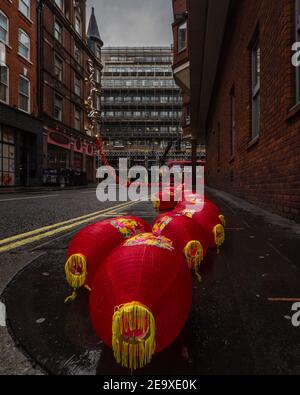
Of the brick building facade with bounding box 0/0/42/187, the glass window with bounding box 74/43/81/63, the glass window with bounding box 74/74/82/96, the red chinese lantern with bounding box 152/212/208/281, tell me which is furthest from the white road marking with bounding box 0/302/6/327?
the glass window with bounding box 74/43/81/63

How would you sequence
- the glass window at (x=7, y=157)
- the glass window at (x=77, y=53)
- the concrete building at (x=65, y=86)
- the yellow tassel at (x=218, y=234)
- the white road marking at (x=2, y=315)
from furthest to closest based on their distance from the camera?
the glass window at (x=77, y=53) → the concrete building at (x=65, y=86) → the glass window at (x=7, y=157) → the yellow tassel at (x=218, y=234) → the white road marking at (x=2, y=315)

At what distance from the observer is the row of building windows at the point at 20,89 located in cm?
1731

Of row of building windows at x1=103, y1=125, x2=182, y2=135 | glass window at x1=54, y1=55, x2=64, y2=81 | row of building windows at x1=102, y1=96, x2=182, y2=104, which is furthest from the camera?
row of building windows at x1=102, y1=96, x2=182, y2=104

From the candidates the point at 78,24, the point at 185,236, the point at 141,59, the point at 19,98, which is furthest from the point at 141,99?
the point at 185,236

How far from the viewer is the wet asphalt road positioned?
3.05 feet

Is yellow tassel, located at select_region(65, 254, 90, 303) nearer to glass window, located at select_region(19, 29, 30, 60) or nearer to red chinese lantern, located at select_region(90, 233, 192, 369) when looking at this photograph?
red chinese lantern, located at select_region(90, 233, 192, 369)

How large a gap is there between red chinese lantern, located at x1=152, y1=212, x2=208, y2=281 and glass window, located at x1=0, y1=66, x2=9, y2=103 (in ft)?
62.9

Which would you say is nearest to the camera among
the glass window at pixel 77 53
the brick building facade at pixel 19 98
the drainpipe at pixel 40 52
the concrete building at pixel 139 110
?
the brick building facade at pixel 19 98

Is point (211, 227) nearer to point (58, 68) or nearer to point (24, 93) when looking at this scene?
point (24, 93)

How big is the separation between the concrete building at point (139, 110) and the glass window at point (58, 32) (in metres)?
29.6

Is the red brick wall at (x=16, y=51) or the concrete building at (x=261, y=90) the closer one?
the concrete building at (x=261, y=90)

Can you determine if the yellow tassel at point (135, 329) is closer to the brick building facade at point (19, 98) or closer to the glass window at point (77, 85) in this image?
→ the brick building facade at point (19, 98)

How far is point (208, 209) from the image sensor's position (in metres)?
2.61

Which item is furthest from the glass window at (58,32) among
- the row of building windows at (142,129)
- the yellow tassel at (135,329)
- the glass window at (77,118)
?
the row of building windows at (142,129)
